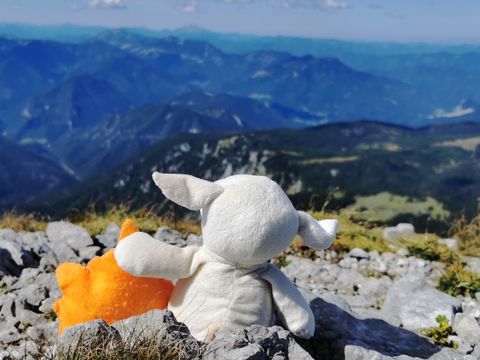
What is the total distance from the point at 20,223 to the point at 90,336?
6.16 meters

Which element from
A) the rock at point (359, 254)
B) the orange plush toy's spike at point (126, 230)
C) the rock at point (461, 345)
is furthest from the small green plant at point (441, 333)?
the orange plush toy's spike at point (126, 230)

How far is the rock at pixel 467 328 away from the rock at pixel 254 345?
2.66 m

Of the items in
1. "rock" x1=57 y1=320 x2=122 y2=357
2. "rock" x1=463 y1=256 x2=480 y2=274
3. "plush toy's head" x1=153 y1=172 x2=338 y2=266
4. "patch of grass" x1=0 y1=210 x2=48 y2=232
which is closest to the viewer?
"rock" x1=57 y1=320 x2=122 y2=357

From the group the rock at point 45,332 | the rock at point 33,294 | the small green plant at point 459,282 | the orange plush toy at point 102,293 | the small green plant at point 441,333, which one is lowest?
the small green plant at point 459,282

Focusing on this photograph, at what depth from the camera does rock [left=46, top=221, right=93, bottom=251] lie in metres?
7.10

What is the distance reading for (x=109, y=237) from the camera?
7504 millimetres

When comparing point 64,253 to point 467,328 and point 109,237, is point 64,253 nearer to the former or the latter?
point 109,237

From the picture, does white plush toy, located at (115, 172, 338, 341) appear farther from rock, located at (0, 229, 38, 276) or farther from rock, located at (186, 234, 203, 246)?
rock, located at (186, 234, 203, 246)

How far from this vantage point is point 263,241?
151 inches

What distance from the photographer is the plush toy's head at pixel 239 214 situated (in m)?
3.82

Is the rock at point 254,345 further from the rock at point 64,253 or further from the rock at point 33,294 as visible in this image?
the rock at point 64,253

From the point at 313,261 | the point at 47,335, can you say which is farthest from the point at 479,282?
the point at 47,335

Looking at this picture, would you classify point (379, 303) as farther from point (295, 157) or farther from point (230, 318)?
point (295, 157)

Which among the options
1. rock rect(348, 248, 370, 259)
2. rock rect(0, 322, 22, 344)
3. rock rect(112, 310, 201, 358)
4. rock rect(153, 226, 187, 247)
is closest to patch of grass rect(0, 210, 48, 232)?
rock rect(153, 226, 187, 247)
